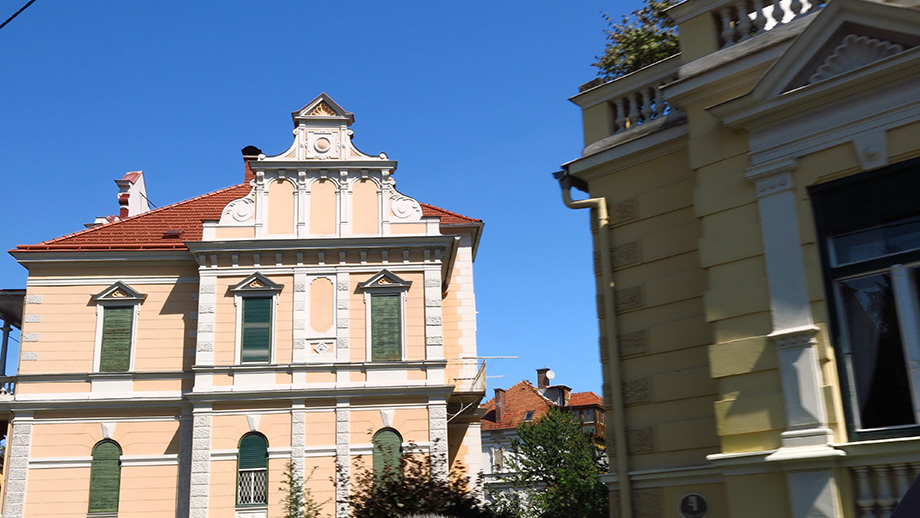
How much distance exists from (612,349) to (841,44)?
3.82 m

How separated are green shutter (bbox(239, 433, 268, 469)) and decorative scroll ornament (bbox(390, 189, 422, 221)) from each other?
7.06 m

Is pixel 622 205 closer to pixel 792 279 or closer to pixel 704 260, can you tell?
pixel 704 260

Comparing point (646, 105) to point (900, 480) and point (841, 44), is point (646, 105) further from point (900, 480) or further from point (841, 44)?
point (900, 480)

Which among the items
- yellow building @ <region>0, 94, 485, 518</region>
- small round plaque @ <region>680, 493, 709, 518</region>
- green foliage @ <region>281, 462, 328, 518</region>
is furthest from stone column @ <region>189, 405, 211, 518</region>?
small round plaque @ <region>680, 493, 709, 518</region>

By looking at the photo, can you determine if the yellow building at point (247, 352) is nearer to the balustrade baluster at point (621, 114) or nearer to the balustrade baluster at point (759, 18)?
the balustrade baluster at point (621, 114)

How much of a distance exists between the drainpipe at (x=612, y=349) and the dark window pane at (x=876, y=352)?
8.76 feet

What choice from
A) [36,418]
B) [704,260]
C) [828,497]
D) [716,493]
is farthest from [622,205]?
[36,418]

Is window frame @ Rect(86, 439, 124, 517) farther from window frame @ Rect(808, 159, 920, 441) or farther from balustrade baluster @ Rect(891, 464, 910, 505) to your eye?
balustrade baluster @ Rect(891, 464, 910, 505)

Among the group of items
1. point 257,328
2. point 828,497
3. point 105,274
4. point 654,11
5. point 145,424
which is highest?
point 654,11

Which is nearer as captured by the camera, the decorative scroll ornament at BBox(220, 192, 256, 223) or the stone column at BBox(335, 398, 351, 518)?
the stone column at BBox(335, 398, 351, 518)

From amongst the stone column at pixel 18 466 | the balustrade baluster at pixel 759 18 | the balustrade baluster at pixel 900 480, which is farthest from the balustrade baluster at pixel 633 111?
the stone column at pixel 18 466

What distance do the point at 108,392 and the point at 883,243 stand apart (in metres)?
21.4

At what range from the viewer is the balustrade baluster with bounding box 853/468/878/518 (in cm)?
712

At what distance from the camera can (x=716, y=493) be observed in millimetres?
8664
